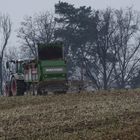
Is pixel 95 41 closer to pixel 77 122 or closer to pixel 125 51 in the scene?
pixel 125 51

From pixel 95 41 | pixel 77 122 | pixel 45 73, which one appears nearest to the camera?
pixel 77 122

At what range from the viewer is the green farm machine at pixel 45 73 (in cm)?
3228

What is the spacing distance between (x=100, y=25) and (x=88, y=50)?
13.8 ft

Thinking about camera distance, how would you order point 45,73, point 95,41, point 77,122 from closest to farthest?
1. point 77,122
2. point 45,73
3. point 95,41

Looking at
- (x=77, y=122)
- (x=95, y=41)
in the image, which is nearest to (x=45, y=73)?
(x=77, y=122)

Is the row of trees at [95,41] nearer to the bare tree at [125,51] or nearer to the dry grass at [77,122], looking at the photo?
the bare tree at [125,51]

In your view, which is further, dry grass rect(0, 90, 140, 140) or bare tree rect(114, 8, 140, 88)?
bare tree rect(114, 8, 140, 88)

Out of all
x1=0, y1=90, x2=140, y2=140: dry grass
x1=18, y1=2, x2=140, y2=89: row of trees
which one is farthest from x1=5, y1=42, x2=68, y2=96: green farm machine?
x1=18, y1=2, x2=140, y2=89: row of trees

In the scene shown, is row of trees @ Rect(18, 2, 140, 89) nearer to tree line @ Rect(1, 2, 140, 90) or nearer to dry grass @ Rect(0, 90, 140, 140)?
tree line @ Rect(1, 2, 140, 90)

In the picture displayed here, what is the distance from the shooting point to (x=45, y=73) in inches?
1272

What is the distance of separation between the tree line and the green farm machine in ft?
119

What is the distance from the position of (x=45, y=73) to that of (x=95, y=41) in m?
41.2

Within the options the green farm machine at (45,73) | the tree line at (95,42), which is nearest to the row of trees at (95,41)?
the tree line at (95,42)

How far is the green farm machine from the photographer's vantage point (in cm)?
3228
